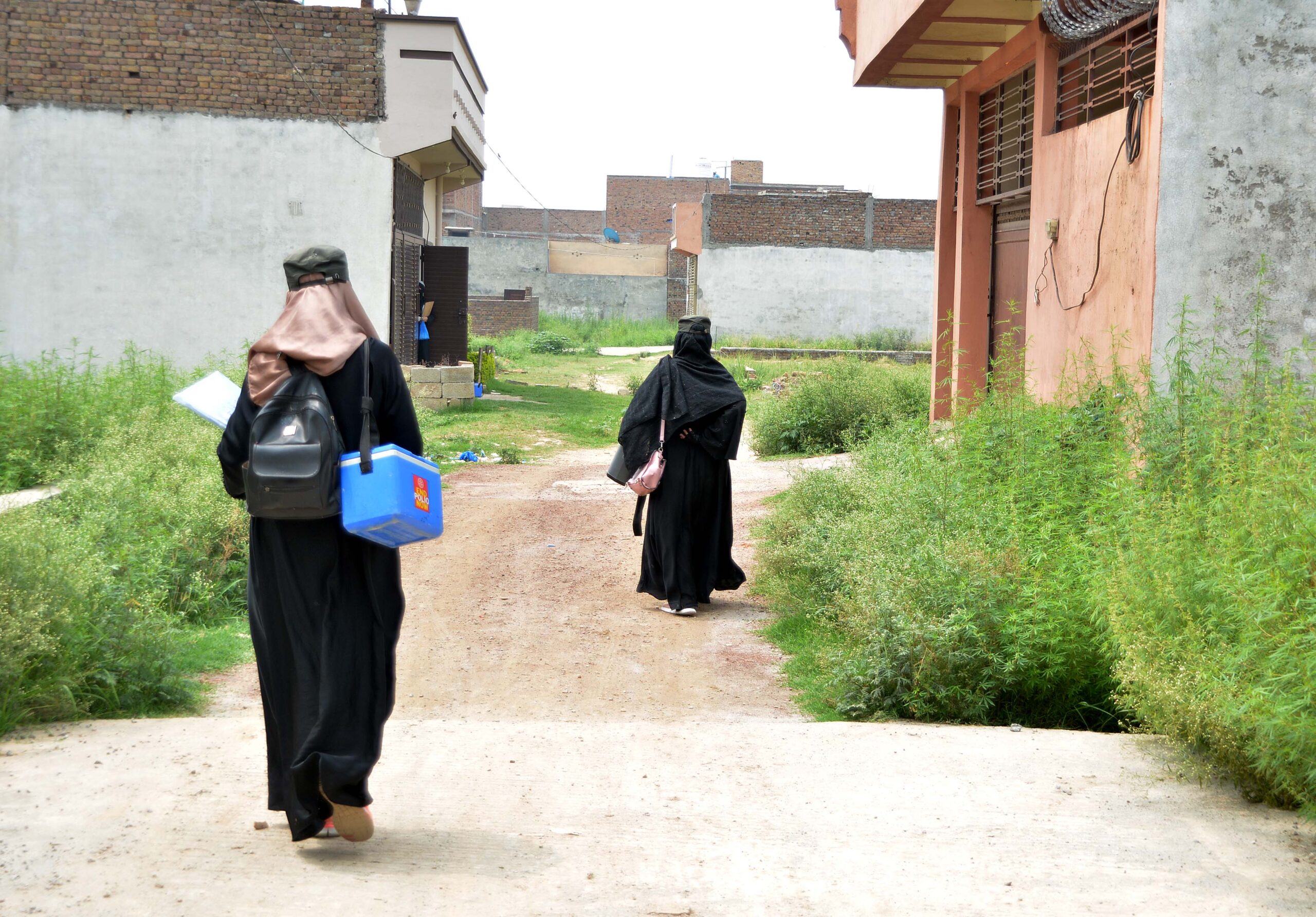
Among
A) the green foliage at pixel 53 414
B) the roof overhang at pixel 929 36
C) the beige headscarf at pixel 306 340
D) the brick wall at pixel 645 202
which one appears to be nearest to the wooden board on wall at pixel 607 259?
the brick wall at pixel 645 202

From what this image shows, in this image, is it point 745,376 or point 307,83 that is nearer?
point 307,83

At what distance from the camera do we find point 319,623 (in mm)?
3451

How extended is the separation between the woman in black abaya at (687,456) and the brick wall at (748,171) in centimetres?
5775

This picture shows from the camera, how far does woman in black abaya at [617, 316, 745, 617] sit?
24.0 ft

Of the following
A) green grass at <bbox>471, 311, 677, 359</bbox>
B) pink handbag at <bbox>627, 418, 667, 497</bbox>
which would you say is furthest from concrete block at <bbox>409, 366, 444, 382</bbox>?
green grass at <bbox>471, 311, 677, 359</bbox>

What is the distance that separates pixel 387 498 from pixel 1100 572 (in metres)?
2.91

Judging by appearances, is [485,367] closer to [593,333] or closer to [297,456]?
[297,456]

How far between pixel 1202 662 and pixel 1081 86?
6112 millimetres

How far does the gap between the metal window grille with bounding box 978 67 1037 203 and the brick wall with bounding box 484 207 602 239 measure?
5801 centimetres

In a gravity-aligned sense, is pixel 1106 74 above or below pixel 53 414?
above

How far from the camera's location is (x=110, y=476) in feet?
24.6

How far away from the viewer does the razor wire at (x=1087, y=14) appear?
7014mm

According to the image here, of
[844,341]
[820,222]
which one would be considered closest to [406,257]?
[844,341]

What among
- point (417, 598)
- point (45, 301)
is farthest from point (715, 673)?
point (45, 301)
